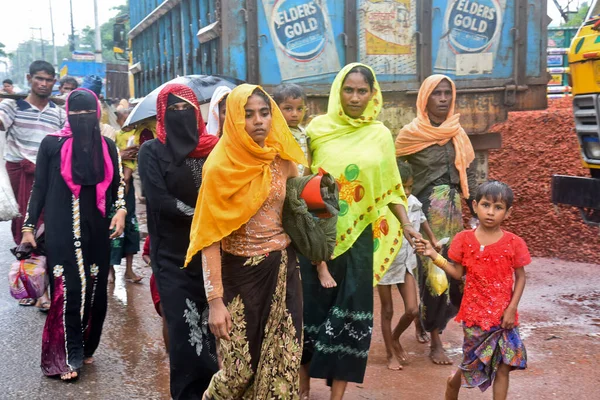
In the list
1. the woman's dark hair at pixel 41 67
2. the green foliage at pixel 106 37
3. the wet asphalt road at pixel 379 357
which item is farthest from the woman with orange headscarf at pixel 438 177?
the green foliage at pixel 106 37

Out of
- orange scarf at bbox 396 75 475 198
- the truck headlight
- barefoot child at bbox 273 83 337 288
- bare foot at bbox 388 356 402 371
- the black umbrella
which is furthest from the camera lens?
the truck headlight

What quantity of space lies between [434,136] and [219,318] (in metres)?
2.65

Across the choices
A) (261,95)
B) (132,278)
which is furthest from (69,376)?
(132,278)

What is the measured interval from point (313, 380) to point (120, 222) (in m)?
1.67

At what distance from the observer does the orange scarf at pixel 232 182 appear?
3289 millimetres

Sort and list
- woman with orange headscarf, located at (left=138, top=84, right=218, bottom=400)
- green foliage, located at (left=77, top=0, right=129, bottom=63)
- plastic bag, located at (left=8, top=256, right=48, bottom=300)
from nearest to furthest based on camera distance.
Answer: woman with orange headscarf, located at (left=138, top=84, right=218, bottom=400) → plastic bag, located at (left=8, top=256, right=48, bottom=300) → green foliage, located at (left=77, top=0, right=129, bottom=63)

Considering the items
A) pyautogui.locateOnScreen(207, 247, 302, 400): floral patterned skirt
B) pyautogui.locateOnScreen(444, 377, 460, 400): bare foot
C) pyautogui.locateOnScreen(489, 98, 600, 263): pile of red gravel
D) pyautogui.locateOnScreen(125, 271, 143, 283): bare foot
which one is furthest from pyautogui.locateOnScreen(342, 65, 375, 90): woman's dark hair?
pyautogui.locateOnScreen(489, 98, 600, 263): pile of red gravel

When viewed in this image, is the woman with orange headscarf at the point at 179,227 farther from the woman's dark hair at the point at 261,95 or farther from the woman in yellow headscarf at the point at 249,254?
the woman's dark hair at the point at 261,95

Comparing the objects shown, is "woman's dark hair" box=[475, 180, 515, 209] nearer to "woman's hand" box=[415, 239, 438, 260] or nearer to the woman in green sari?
"woman's hand" box=[415, 239, 438, 260]

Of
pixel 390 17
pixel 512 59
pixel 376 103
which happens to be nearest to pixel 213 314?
pixel 376 103

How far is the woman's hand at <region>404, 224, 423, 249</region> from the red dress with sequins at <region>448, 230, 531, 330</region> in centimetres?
28

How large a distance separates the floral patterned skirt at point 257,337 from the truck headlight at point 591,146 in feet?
13.6

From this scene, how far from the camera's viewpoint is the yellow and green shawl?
14.1 ft

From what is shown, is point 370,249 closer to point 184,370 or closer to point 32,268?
point 184,370
